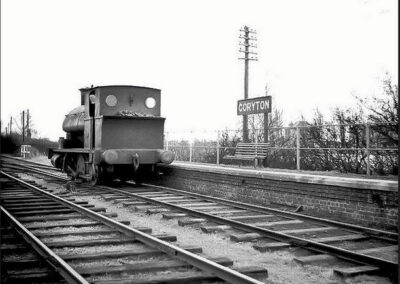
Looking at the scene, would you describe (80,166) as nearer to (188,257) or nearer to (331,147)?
(331,147)

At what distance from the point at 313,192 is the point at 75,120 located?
8.55 m

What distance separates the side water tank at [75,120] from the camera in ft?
42.4

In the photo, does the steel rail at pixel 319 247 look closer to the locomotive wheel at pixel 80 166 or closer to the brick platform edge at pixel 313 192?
the brick platform edge at pixel 313 192

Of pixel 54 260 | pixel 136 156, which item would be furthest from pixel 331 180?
pixel 136 156

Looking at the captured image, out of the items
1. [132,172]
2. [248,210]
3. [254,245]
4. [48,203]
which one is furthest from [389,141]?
[48,203]

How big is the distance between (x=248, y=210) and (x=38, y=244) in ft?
13.8

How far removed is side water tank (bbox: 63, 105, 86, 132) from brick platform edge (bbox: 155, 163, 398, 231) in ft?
13.0

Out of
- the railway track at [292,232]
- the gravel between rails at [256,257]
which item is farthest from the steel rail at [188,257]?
the railway track at [292,232]

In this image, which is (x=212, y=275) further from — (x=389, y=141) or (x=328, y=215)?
(x=389, y=141)

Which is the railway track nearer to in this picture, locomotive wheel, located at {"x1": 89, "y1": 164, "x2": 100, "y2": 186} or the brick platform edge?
the brick platform edge

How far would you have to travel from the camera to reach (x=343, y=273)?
402 cm

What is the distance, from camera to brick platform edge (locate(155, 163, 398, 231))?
6422 millimetres

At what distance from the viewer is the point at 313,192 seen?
7.71 m

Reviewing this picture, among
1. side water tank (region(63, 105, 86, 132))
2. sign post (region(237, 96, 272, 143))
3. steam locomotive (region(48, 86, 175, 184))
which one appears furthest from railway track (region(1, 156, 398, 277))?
side water tank (region(63, 105, 86, 132))
